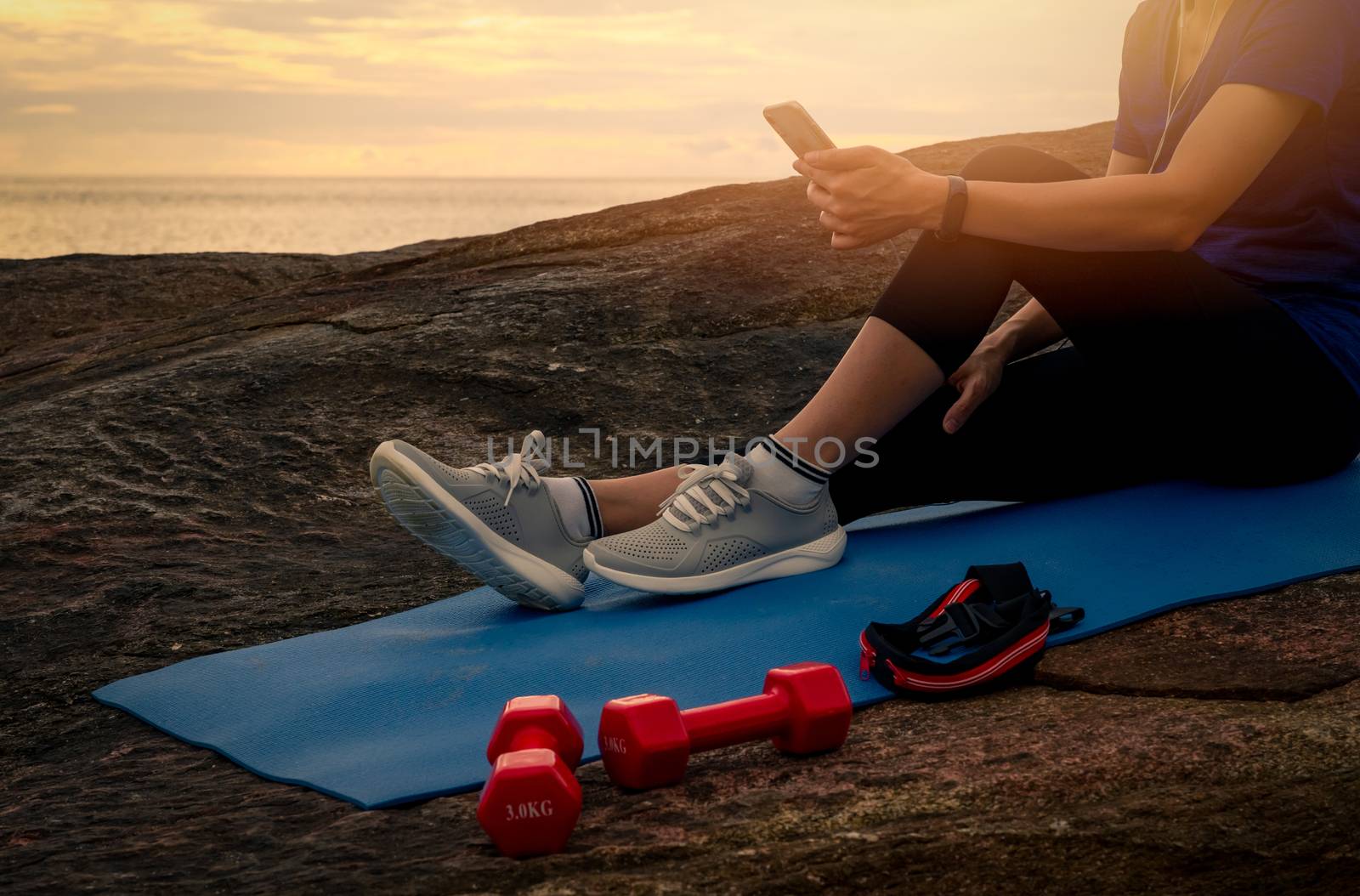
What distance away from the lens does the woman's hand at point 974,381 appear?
7.97 ft

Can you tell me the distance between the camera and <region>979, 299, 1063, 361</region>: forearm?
2.52 meters

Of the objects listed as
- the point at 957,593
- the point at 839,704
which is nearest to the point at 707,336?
the point at 957,593

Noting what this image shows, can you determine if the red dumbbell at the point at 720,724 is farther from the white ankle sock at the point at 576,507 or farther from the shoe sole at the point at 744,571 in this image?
the white ankle sock at the point at 576,507

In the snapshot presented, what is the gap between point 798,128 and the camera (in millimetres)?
2070

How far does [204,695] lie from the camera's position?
2.14 meters

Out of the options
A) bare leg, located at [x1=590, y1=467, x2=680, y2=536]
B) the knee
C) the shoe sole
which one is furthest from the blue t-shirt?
Result: bare leg, located at [x1=590, y1=467, x2=680, y2=536]

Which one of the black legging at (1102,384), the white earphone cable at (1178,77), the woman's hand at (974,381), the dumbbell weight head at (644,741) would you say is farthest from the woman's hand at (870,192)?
the dumbbell weight head at (644,741)

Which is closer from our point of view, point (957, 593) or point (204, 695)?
point (957, 593)

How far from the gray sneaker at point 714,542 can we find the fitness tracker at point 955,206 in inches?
24.3

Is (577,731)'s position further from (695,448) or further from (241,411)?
(241,411)

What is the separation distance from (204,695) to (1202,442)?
6.42ft

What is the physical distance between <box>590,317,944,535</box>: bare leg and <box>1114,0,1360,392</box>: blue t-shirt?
595 millimetres

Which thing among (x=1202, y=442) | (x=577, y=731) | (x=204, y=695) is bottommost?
(x=204, y=695)

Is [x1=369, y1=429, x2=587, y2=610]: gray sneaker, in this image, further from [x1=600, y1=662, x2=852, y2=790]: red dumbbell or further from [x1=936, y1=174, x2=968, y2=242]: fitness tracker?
[x1=936, y1=174, x2=968, y2=242]: fitness tracker
